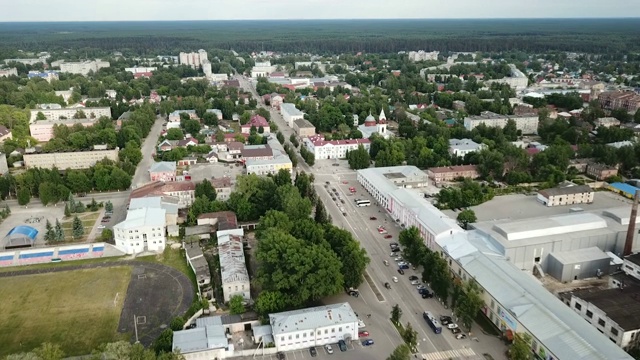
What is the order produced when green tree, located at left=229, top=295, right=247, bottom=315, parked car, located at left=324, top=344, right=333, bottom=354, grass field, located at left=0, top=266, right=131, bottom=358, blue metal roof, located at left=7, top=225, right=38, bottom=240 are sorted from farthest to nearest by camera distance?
blue metal roof, located at left=7, top=225, right=38, bottom=240
green tree, located at left=229, top=295, right=247, bottom=315
grass field, located at left=0, top=266, right=131, bottom=358
parked car, located at left=324, top=344, right=333, bottom=354

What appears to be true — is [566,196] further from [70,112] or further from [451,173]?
[70,112]

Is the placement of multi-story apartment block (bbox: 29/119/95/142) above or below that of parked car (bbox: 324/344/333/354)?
above

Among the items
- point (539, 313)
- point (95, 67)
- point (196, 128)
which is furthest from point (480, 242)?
point (95, 67)

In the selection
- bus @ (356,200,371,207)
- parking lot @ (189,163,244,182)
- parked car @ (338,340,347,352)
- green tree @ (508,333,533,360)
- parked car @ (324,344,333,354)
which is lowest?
parked car @ (324,344,333,354)

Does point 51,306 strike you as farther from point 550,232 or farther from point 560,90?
point 560,90

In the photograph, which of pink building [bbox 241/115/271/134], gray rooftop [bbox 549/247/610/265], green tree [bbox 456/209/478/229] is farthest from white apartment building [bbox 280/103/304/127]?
gray rooftop [bbox 549/247/610/265]

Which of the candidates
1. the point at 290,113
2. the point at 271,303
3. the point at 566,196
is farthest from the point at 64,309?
the point at 290,113

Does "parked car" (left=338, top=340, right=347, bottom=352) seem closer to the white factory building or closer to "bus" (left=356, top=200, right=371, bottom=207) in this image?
the white factory building
